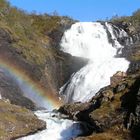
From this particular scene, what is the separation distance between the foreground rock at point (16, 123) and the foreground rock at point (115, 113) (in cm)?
359

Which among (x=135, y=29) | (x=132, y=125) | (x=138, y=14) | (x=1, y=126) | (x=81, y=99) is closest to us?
(x=132, y=125)

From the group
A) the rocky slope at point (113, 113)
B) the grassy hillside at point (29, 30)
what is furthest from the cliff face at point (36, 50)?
the rocky slope at point (113, 113)

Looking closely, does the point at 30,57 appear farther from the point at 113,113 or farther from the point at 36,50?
the point at 113,113

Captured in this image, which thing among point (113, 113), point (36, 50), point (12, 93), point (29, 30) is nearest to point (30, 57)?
point (36, 50)

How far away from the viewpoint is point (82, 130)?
116ft

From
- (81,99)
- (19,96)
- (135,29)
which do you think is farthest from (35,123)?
(135,29)

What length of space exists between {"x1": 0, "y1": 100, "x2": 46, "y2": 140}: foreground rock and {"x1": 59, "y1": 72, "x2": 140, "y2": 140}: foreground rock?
3586mm

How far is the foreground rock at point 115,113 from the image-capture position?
30.6m

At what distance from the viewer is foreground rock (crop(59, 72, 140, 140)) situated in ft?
101

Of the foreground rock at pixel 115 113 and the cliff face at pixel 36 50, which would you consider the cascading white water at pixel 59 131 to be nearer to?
the foreground rock at pixel 115 113

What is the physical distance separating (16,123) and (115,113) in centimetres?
745

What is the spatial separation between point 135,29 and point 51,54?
544 inches

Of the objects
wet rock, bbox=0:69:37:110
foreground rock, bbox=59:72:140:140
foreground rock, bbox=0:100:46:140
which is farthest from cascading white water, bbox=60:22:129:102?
foreground rock, bbox=0:100:46:140

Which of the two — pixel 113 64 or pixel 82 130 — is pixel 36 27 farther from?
pixel 82 130
